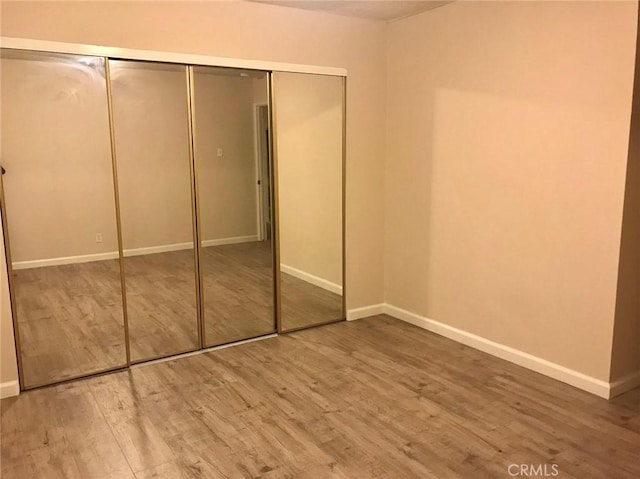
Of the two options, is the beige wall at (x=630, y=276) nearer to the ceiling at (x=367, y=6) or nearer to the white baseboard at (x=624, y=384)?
the white baseboard at (x=624, y=384)

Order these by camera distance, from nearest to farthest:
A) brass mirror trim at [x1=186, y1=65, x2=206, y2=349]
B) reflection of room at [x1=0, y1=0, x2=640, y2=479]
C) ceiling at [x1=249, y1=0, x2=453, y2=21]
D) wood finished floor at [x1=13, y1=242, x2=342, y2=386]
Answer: reflection of room at [x1=0, y1=0, x2=640, y2=479] < wood finished floor at [x1=13, y1=242, x2=342, y2=386] < brass mirror trim at [x1=186, y1=65, x2=206, y2=349] < ceiling at [x1=249, y1=0, x2=453, y2=21]

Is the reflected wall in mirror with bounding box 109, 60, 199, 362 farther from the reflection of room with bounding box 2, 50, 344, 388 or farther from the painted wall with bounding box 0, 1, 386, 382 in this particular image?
the painted wall with bounding box 0, 1, 386, 382

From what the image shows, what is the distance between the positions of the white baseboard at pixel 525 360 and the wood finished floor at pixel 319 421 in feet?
0.24

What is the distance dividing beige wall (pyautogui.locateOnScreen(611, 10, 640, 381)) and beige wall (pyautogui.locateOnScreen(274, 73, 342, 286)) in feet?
7.37

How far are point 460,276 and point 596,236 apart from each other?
3.86 ft

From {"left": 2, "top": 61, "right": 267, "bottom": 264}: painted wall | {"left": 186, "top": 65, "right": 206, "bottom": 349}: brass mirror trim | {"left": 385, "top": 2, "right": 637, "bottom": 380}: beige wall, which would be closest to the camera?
{"left": 385, "top": 2, "right": 637, "bottom": 380}: beige wall

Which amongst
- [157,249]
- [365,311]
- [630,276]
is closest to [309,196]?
[365,311]

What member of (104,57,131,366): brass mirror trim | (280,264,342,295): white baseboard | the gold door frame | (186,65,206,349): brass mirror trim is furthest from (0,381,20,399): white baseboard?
(280,264,342,295): white baseboard

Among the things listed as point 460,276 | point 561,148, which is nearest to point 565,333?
point 460,276

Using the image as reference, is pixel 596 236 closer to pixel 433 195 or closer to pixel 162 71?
pixel 433 195

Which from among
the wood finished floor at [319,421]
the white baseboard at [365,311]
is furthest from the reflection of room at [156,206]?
the wood finished floor at [319,421]

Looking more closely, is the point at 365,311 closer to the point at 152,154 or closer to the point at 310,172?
the point at 310,172

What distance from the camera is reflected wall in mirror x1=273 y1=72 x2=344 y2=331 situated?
4176 mm

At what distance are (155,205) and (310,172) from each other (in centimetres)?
135
